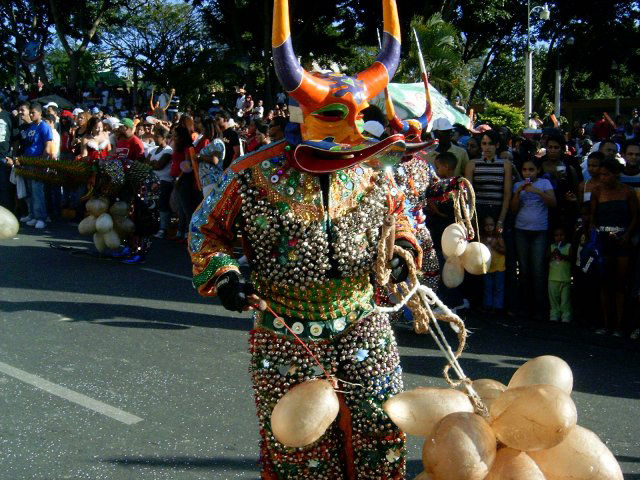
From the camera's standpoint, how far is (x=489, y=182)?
6.97 metres

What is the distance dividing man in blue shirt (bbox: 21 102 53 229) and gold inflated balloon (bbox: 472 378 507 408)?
9.99 m

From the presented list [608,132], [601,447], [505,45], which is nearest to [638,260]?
[601,447]

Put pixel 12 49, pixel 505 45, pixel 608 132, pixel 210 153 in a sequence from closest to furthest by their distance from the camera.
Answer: pixel 210 153 < pixel 608 132 < pixel 505 45 < pixel 12 49

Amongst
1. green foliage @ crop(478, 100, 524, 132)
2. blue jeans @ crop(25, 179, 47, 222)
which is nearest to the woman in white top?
blue jeans @ crop(25, 179, 47, 222)

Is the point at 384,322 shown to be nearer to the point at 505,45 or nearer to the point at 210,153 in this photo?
the point at 210,153

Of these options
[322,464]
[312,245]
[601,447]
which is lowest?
[322,464]

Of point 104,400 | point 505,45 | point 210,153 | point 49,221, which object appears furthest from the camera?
point 505,45

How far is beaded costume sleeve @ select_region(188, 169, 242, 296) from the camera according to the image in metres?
2.72

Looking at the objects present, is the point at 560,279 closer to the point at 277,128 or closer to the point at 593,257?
the point at 593,257

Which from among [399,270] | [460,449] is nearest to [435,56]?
[399,270]

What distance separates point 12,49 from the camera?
3753cm

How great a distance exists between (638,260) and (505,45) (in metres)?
29.8

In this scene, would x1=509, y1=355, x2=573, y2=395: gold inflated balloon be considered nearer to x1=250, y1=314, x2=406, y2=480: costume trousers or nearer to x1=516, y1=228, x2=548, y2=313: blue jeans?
x1=250, y1=314, x2=406, y2=480: costume trousers

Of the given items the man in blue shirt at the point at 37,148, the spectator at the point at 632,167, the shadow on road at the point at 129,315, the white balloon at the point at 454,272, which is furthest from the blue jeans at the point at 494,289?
the man in blue shirt at the point at 37,148
